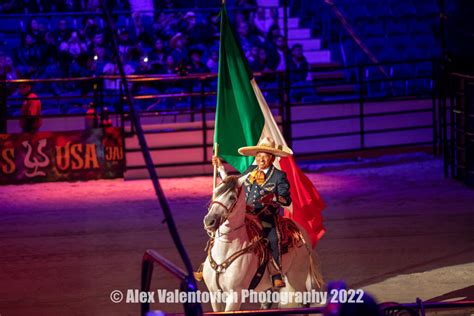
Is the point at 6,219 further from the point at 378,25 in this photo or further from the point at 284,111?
the point at 378,25

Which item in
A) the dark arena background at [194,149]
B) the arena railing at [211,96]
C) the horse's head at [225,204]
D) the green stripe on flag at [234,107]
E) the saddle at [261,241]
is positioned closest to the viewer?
the horse's head at [225,204]

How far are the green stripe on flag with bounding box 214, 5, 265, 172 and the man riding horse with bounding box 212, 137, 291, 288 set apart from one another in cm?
87

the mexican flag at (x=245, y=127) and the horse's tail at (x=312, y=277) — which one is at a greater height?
the mexican flag at (x=245, y=127)

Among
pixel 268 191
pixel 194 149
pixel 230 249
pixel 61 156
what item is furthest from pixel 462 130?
pixel 230 249

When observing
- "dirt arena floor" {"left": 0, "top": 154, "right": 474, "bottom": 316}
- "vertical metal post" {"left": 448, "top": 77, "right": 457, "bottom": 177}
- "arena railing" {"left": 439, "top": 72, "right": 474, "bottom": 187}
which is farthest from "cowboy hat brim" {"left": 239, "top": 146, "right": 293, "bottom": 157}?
"vertical metal post" {"left": 448, "top": 77, "right": 457, "bottom": 177}

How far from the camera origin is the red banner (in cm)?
1455

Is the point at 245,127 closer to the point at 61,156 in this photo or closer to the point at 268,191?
the point at 268,191

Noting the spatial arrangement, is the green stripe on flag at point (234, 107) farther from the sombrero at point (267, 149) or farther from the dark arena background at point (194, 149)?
the dark arena background at point (194, 149)

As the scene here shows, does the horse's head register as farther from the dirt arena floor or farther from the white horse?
the dirt arena floor

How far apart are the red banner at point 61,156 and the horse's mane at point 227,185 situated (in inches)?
342

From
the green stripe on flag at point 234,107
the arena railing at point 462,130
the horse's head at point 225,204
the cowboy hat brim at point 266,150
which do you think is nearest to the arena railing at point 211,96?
the arena railing at point 462,130

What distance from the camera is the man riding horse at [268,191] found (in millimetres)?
6699

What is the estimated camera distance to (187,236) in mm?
10570

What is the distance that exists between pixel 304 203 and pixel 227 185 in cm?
185
